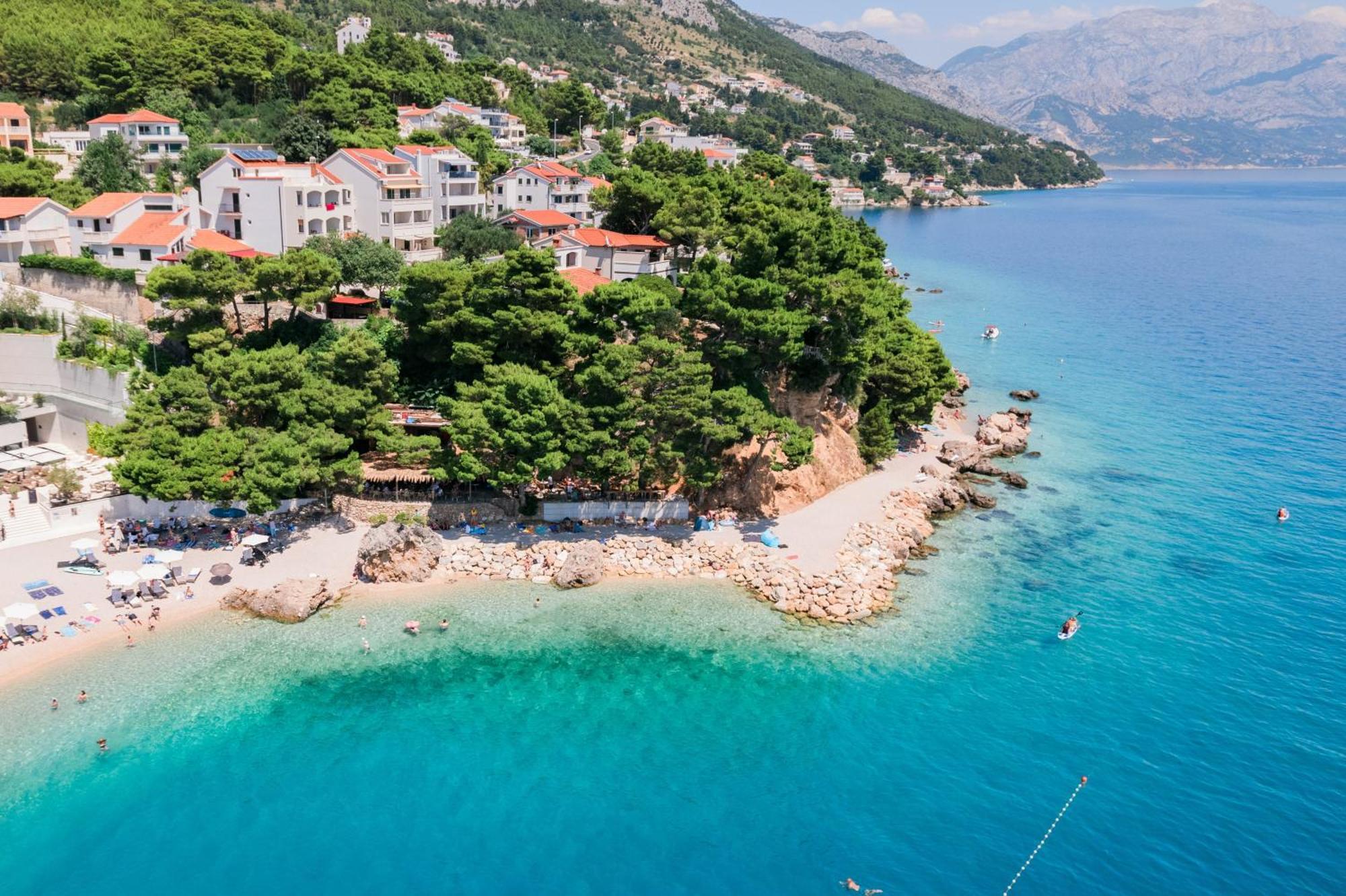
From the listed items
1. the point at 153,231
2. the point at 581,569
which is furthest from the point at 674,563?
the point at 153,231

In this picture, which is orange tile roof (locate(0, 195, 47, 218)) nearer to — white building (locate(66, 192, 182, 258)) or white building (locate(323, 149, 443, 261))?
white building (locate(66, 192, 182, 258))

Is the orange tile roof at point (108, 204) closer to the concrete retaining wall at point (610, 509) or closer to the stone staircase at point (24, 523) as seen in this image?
the stone staircase at point (24, 523)

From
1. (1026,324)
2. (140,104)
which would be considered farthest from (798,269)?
(140,104)

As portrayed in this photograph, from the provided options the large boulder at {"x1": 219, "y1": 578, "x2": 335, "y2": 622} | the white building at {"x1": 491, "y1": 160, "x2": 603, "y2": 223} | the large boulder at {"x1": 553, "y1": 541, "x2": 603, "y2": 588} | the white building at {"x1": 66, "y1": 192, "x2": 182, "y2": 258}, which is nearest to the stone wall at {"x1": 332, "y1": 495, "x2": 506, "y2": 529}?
the large boulder at {"x1": 553, "y1": 541, "x2": 603, "y2": 588}

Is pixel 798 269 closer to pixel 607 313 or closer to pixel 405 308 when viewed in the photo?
pixel 607 313

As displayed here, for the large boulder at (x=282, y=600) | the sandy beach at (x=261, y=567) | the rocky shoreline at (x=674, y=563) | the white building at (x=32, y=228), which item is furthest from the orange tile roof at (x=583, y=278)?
the white building at (x=32, y=228)

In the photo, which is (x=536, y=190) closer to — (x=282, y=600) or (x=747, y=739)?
(x=282, y=600)
